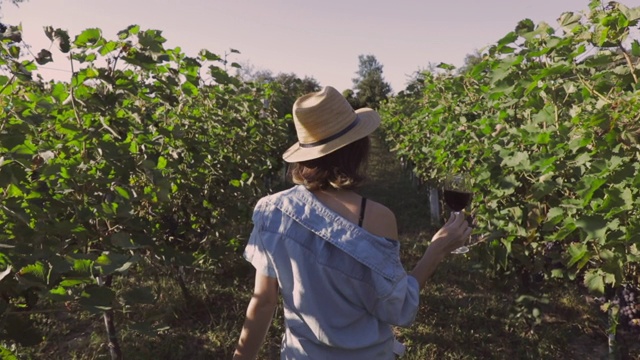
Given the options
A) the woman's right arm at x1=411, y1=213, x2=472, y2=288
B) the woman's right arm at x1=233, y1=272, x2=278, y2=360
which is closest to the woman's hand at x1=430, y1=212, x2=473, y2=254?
the woman's right arm at x1=411, y1=213, x2=472, y2=288

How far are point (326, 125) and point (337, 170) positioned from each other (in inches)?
6.4

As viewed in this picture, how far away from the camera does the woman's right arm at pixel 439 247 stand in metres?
1.77

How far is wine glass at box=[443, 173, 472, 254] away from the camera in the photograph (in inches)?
81.8

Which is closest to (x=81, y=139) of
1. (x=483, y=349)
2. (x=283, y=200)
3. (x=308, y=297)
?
(x=283, y=200)

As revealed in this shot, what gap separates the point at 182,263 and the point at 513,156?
6.61 feet

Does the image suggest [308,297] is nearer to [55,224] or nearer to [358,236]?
[358,236]

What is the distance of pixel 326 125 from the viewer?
5.41 ft

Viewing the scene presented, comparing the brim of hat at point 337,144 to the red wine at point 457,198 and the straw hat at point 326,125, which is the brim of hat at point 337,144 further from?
the red wine at point 457,198

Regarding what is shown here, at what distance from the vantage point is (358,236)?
5.08ft

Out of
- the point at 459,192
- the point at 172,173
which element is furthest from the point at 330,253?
the point at 172,173

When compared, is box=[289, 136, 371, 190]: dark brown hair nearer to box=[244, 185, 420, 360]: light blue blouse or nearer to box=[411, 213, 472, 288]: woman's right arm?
box=[244, 185, 420, 360]: light blue blouse

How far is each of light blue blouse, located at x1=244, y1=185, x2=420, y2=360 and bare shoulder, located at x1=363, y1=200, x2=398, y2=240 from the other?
4 centimetres

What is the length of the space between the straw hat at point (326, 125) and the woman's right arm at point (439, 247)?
0.50m

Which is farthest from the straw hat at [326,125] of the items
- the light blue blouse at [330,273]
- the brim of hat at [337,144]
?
the light blue blouse at [330,273]
